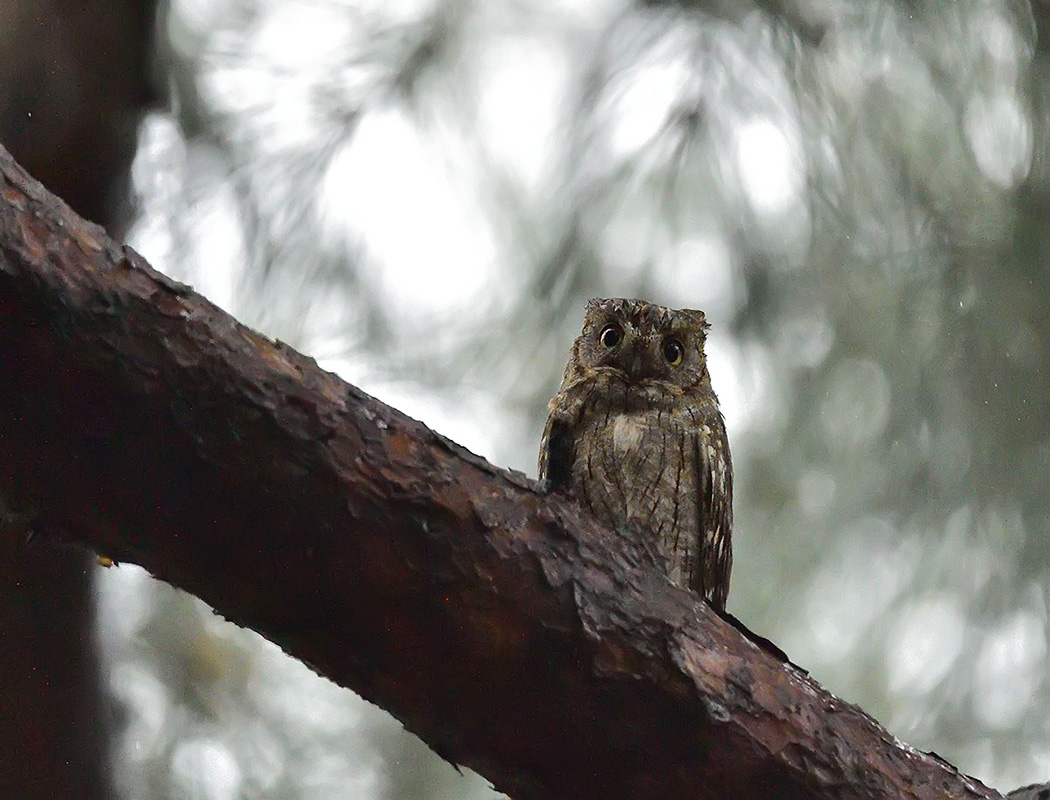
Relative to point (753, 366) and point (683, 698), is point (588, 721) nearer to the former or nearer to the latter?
point (683, 698)

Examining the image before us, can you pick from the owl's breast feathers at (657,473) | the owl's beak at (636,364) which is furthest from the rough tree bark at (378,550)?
the owl's beak at (636,364)

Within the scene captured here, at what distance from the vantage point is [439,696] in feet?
3.83

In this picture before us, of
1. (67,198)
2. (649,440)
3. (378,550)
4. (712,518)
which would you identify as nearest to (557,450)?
(649,440)

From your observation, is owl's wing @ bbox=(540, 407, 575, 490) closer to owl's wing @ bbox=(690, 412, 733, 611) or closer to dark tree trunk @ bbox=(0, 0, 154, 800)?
owl's wing @ bbox=(690, 412, 733, 611)

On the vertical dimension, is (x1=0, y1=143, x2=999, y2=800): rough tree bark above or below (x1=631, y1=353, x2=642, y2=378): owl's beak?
below

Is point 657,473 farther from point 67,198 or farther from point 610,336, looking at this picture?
point 67,198

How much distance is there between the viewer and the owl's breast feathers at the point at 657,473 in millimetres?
1802

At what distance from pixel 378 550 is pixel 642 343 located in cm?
92

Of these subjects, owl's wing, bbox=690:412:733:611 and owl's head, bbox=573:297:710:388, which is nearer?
owl's wing, bbox=690:412:733:611

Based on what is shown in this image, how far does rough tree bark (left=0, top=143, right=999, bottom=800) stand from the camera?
1.02 m

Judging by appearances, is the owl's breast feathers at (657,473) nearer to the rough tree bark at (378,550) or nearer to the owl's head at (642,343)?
the owl's head at (642,343)

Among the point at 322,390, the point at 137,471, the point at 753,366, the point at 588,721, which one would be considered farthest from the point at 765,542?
the point at 137,471

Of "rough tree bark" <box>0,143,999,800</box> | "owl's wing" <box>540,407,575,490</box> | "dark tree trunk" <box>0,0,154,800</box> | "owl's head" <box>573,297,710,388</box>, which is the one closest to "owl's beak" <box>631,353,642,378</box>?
"owl's head" <box>573,297,710,388</box>

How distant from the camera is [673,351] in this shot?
1.98 meters
